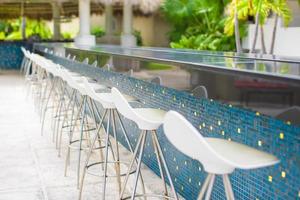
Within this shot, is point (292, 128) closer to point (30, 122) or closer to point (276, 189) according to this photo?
point (276, 189)

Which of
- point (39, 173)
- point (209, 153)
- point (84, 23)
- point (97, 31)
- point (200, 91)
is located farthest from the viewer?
point (97, 31)

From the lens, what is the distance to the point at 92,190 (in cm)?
330

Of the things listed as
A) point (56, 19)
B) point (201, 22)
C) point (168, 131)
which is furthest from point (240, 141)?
point (56, 19)

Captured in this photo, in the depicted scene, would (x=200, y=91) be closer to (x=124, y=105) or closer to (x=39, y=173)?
(x=124, y=105)

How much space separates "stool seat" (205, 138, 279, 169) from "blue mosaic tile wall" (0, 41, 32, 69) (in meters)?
12.7

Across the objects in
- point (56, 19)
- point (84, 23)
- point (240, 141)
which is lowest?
point (240, 141)

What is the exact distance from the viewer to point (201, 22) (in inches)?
503

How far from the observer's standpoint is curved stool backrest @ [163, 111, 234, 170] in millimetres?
1544

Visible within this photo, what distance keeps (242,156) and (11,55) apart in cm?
1336

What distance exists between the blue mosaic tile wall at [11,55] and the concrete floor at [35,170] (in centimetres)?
825

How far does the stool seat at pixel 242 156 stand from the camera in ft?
5.18

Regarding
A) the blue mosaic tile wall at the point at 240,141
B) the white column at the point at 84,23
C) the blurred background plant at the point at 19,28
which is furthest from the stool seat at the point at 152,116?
the blurred background plant at the point at 19,28

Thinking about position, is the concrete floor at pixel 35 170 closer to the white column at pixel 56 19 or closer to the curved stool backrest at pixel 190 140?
the curved stool backrest at pixel 190 140

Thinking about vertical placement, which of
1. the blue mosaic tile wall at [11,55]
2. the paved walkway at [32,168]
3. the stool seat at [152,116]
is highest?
the stool seat at [152,116]
